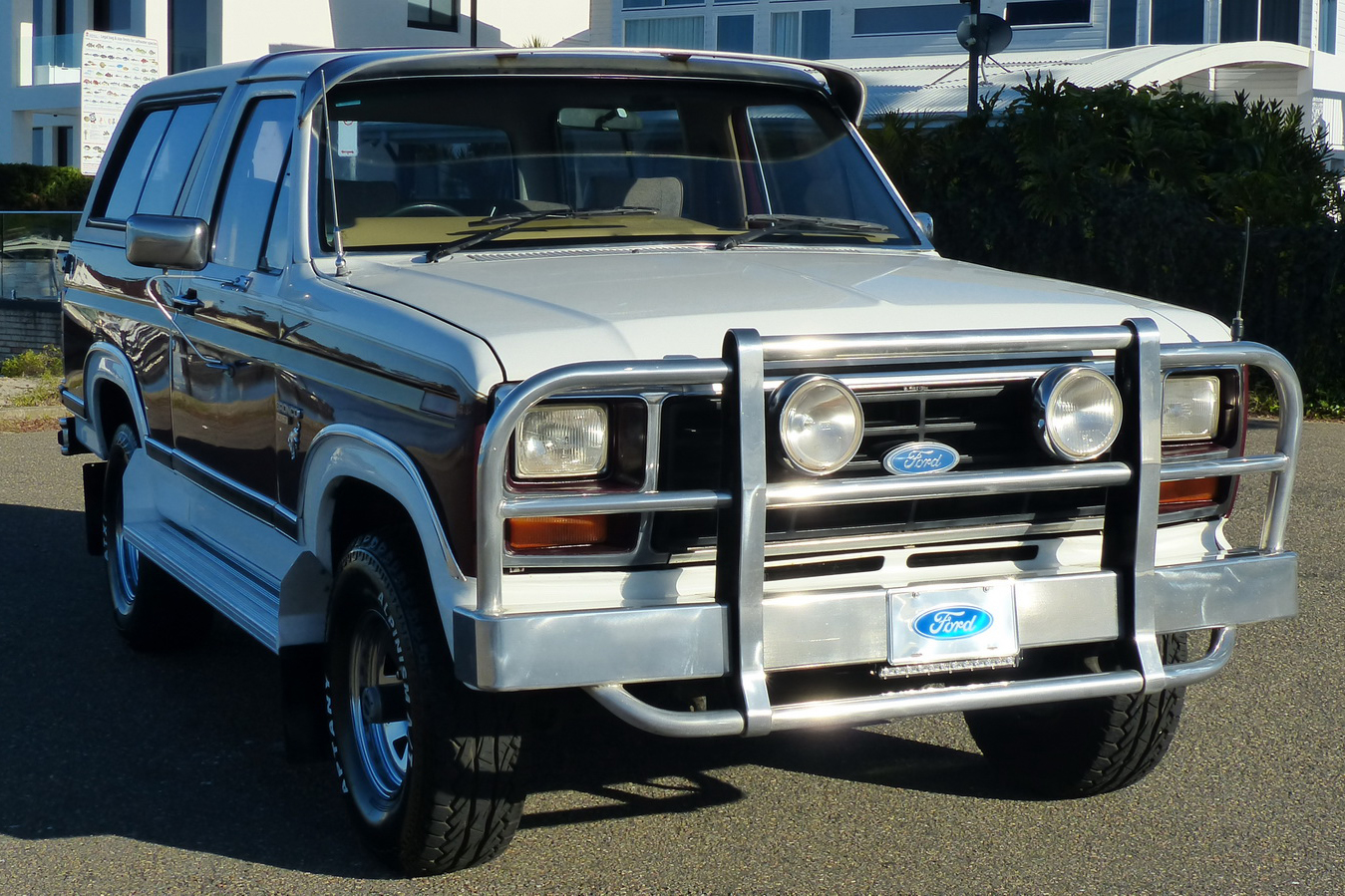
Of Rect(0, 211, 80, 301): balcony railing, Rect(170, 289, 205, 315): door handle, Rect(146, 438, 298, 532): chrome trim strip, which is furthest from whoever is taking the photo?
Rect(0, 211, 80, 301): balcony railing

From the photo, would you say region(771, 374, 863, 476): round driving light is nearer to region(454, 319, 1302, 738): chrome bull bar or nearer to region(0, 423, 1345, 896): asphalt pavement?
region(454, 319, 1302, 738): chrome bull bar

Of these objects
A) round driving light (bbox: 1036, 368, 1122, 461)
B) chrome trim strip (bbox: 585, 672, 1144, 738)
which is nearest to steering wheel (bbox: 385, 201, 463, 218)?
chrome trim strip (bbox: 585, 672, 1144, 738)

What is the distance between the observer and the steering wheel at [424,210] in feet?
15.2

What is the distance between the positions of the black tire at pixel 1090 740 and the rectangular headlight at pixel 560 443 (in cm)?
143

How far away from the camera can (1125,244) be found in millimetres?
12711

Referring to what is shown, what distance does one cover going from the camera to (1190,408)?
390cm

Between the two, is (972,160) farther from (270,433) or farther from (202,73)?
(270,433)

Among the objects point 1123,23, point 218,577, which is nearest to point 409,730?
point 218,577

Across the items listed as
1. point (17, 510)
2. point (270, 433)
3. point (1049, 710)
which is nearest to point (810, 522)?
point (1049, 710)

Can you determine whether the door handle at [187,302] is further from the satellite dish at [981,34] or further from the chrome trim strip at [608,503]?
the satellite dish at [981,34]

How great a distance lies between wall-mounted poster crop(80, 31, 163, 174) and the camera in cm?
1241

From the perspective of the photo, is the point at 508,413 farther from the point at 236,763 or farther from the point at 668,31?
the point at 668,31

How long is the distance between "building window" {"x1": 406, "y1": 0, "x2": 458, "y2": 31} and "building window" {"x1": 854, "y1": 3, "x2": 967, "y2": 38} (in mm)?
9086

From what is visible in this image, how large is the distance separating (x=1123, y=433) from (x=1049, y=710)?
3.53 feet
